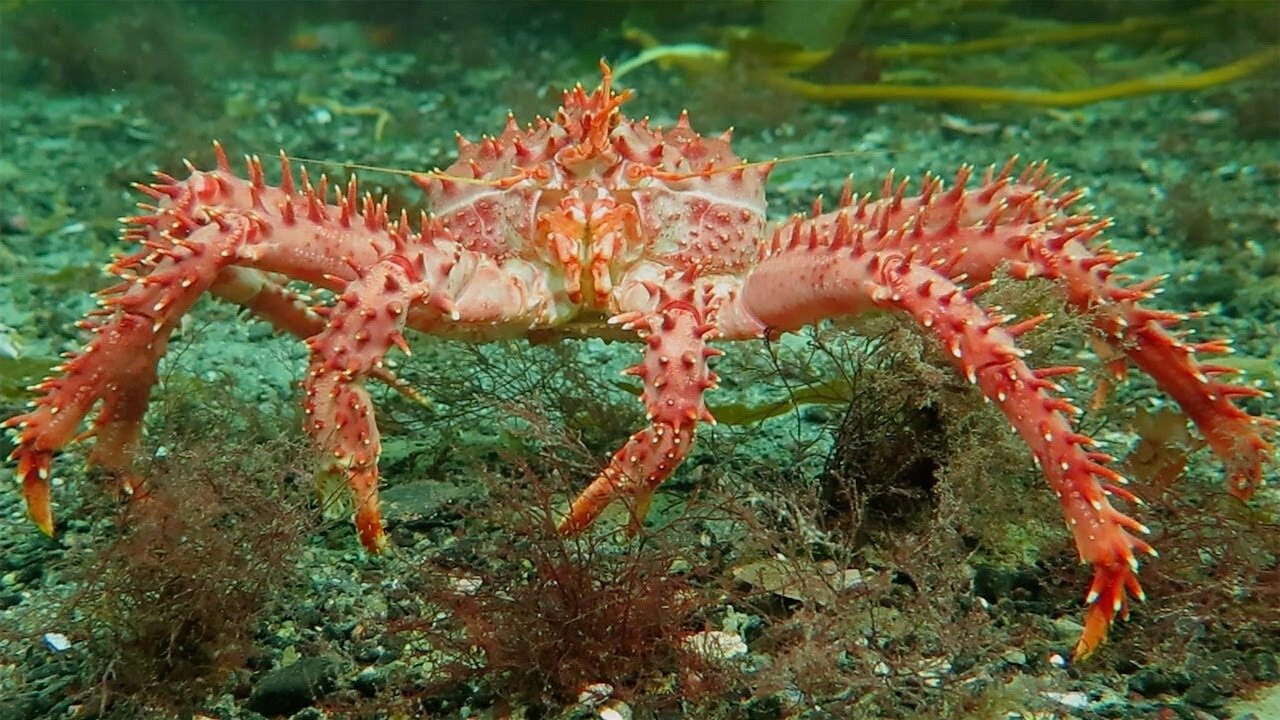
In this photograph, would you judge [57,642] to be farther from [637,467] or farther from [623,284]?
[623,284]

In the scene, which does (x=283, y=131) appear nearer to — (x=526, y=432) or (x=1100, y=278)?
(x=526, y=432)

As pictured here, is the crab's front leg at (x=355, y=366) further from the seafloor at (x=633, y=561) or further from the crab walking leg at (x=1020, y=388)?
the crab walking leg at (x=1020, y=388)

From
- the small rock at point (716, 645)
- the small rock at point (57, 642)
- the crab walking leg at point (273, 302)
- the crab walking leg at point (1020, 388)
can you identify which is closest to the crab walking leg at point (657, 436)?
the small rock at point (716, 645)

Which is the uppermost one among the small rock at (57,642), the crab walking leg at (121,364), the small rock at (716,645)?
the crab walking leg at (121,364)

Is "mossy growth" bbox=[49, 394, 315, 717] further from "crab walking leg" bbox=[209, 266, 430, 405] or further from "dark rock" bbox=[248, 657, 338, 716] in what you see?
Answer: "crab walking leg" bbox=[209, 266, 430, 405]

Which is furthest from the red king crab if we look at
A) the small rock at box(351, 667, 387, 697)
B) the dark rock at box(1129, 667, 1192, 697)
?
the small rock at box(351, 667, 387, 697)
